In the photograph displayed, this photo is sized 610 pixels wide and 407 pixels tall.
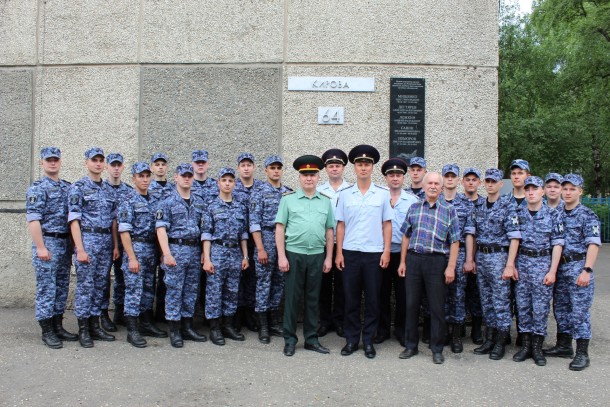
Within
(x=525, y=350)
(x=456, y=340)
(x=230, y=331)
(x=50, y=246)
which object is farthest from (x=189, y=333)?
(x=525, y=350)

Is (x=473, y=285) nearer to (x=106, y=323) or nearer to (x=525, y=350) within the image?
(x=525, y=350)

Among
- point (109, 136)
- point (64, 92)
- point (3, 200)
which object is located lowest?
point (3, 200)

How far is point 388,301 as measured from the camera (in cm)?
526

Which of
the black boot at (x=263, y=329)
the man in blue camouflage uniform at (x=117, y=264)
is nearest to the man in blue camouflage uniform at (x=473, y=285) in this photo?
the black boot at (x=263, y=329)

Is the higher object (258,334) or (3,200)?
(3,200)

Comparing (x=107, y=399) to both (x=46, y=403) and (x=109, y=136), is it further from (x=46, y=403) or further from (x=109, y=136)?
(x=109, y=136)

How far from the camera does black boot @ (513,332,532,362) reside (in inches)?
185

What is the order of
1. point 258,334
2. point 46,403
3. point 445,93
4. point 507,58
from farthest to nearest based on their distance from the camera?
point 507,58
point 445,93
point 258,334
point 46,403

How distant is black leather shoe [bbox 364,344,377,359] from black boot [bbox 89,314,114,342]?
7.90 ft

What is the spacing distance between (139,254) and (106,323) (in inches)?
36.4

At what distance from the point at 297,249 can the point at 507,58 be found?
70.2 ft

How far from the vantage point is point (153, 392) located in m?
3.80

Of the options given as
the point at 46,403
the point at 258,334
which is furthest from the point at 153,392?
the point at 258,334

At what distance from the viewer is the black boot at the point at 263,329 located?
509 centimetres
